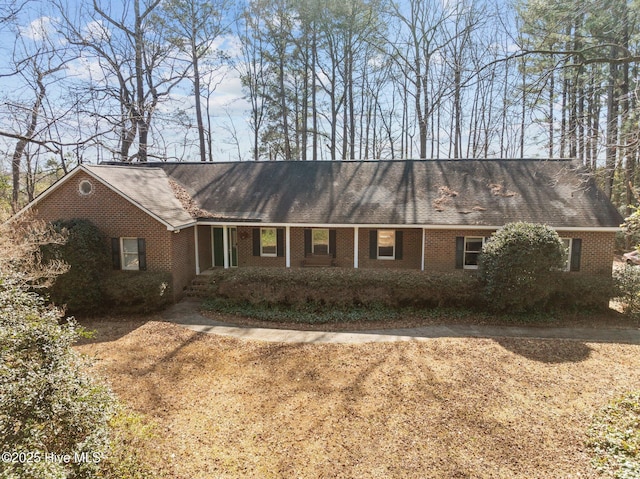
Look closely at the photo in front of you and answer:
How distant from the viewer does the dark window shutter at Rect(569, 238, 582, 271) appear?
1332cm

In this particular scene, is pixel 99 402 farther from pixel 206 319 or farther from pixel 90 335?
pixel 206 319

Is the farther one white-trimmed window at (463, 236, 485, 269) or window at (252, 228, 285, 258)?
window at (252, 228, 285, 258)

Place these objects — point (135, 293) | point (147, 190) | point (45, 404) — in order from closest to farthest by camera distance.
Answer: point (45, 404), point (135, 293), point (147, 190)

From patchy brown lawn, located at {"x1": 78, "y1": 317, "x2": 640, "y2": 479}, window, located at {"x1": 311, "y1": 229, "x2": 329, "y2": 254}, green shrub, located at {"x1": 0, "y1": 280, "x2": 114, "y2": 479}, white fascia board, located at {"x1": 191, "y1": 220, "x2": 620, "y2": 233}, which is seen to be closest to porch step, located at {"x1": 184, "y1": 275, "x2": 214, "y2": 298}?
white fascia board, located at {"x1": 191, "y1": 220, "x2": 620, "y2": 233}

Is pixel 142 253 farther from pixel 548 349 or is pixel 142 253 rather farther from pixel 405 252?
pixel 548 349

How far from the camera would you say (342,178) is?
17609 mm

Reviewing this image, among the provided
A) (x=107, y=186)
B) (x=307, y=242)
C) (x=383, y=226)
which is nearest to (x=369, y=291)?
(x=383, y=226)

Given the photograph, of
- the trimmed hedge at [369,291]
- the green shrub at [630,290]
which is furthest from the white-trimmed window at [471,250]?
the green shrub at [630,290]

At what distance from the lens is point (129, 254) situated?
13641 millimetres

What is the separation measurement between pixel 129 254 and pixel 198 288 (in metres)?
2.91

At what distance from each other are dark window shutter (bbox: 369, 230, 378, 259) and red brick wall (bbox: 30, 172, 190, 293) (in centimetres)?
792

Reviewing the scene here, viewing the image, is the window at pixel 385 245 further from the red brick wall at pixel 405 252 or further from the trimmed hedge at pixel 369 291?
the trimmed hedge at pixel 369 291

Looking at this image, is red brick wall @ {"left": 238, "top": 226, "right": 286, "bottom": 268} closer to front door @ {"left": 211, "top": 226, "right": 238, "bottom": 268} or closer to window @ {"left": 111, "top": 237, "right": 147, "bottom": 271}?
front door @ {"left": 211, "top": 226, "right": 238, "bottom": 268}

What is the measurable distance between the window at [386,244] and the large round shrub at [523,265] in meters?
4.40
